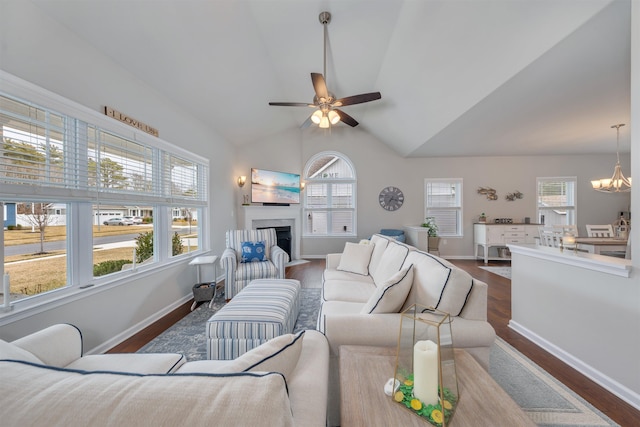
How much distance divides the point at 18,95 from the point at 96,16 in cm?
84

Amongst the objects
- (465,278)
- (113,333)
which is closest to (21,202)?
(113,333)

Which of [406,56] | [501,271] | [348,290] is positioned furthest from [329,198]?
[348,290]

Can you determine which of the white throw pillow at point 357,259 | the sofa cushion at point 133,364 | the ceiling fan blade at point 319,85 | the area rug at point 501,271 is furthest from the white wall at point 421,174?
the sofa cushion at point 133,364

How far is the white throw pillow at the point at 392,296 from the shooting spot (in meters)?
1.51

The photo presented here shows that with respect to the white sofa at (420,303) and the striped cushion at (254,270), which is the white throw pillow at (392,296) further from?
the striped cushion at (254,270)

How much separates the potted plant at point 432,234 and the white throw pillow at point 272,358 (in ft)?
16.8

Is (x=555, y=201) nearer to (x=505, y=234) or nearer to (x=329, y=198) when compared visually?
(x=505, y=234)

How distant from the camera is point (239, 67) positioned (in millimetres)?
3152

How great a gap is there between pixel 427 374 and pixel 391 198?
17.8ft

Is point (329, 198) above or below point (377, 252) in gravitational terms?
above

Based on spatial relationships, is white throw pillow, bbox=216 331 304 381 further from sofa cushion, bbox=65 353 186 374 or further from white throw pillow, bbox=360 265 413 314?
white throw pillow, bbox=360 265 413 314

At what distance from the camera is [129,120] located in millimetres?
2436

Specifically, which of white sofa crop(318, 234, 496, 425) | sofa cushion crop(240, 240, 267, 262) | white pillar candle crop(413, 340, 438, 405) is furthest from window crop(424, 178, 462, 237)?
white pillar candle crop(413, 340, 438, 405)

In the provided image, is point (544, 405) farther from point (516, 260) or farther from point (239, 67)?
point (239, 67)
